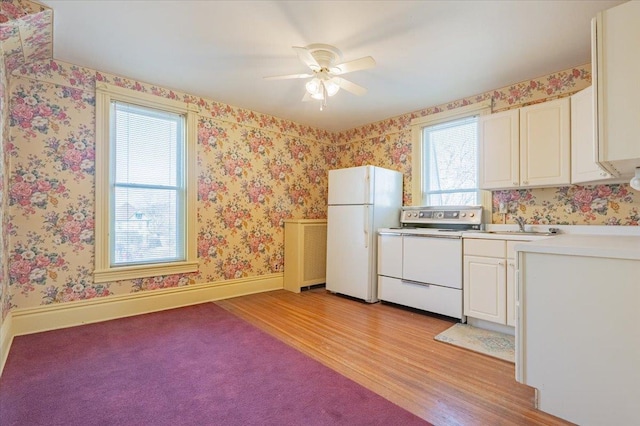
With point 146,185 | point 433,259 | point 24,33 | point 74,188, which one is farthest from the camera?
point 146,185

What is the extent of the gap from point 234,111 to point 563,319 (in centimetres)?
386

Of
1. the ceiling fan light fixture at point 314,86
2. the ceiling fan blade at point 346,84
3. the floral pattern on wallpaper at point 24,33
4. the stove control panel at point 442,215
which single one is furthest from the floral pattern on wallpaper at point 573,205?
the floral pattern on wallpaper at point 24,33

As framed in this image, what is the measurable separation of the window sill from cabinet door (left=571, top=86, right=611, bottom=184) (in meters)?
3.91

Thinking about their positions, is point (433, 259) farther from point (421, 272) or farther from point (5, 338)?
point (5, 338)

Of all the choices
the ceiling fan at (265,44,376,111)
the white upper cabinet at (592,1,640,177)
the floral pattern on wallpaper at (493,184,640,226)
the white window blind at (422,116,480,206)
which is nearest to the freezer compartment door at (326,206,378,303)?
the white window blind at (422,116,480,206)

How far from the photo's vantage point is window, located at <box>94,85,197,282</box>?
306cm

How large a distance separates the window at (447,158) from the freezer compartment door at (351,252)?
2.78 ft

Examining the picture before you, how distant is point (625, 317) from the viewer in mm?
1410

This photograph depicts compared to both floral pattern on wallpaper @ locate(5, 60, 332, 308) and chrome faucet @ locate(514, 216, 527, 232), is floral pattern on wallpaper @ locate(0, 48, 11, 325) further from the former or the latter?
chrome faucet @ locate(514, 216, 527, 232)

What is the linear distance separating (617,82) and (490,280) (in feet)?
6.04

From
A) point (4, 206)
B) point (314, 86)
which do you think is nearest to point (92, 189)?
point (4, 206)

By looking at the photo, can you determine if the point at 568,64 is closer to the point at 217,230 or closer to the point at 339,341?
the point at 339,341

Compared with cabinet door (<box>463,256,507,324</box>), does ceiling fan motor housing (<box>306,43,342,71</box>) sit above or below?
above

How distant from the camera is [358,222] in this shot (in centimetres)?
385
